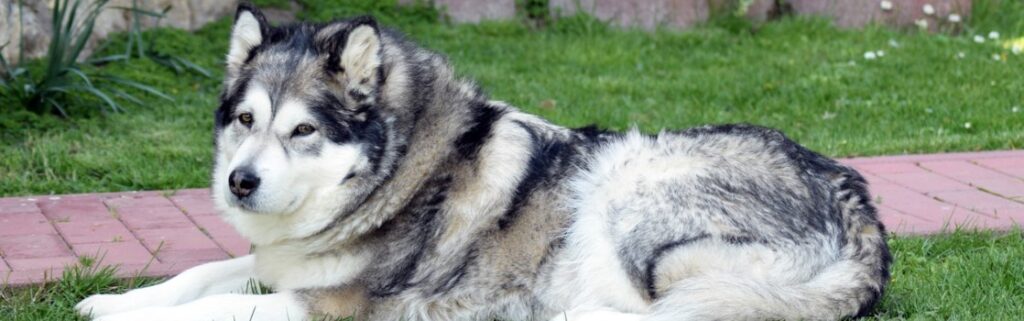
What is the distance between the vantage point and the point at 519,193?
4363 millimetres

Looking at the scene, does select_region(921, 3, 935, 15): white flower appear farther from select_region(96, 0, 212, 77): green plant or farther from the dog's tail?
the dog's tail

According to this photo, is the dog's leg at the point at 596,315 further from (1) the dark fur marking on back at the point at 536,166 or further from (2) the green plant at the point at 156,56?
(2) the green plant at the point at 156,56

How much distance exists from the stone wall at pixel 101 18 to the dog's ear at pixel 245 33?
10.9ft

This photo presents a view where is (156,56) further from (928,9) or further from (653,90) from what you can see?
(928,9)

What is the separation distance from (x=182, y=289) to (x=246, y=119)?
0.69 metres

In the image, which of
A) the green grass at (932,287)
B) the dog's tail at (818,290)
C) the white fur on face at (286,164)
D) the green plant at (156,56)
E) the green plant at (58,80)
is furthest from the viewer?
the green plant at (156,56)

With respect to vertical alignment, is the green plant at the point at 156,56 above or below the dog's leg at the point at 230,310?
below

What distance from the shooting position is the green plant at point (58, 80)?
291 inches

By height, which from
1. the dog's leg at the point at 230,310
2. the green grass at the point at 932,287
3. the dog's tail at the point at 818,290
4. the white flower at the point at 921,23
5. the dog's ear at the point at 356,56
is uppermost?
the dog's ear at the point at 356,56

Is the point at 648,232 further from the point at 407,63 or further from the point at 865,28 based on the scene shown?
the point at 865,28

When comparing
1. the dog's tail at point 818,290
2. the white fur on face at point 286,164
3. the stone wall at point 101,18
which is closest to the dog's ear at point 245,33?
the white fur on face at point 286,164

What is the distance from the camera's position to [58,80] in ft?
24.6

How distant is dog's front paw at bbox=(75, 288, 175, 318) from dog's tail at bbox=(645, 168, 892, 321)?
5.16 feet

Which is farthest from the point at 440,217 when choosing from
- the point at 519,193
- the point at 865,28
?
the point at 865,28
